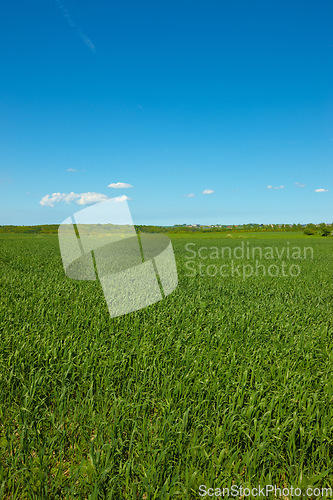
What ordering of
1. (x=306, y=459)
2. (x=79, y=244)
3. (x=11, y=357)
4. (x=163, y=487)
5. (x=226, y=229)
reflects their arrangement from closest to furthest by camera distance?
1. (x=163, y=487)
2. (x=306, y=459)
3. (x=11, y=357)
4. (x=79, y=244)
5. (x=226, y=229)

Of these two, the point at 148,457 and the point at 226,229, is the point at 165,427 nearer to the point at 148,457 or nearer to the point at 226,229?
the point at 148,457

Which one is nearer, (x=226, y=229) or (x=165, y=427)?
(x=165, y=427)

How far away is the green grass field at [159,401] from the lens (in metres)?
2.48

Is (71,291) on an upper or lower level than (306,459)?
upper

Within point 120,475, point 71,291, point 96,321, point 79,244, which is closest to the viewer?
point 120,475

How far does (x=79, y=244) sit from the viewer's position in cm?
1266

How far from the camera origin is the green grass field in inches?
97.6

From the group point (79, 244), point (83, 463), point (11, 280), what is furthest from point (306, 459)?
point (79, 244)

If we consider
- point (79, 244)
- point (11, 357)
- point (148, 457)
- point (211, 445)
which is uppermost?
point (79, 244)

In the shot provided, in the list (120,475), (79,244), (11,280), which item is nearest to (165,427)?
(120,475)

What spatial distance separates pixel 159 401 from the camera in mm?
3496

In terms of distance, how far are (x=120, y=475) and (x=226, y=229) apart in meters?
96.7

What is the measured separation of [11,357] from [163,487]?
3.11 metres

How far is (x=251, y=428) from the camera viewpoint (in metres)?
→ 2.92
